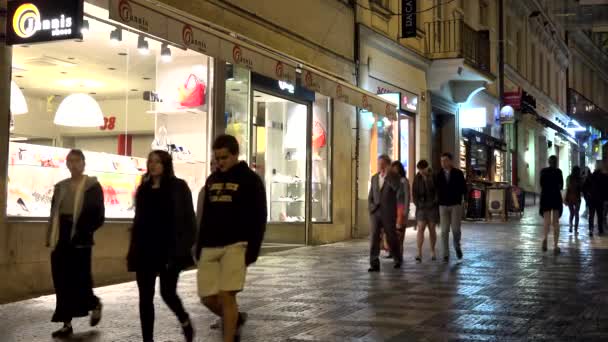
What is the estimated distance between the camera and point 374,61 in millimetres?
18078

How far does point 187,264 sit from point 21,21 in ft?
14.3

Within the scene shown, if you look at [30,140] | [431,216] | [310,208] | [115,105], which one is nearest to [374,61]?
[310,208]

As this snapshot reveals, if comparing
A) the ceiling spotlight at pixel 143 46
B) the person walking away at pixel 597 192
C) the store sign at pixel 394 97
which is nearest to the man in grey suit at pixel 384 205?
the ceiling spotlight at pixel 143 46

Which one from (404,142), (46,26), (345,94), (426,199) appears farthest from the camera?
(404,142)

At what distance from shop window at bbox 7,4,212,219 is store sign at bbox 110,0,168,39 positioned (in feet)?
3.24

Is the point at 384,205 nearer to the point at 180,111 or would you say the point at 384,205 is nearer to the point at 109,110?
the point at 180,111

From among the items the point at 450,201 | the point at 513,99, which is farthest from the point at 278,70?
the point at 513,99

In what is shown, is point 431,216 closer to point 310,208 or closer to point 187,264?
point 310,208

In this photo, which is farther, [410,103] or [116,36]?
[410,103]

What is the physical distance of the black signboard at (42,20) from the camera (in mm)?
8375

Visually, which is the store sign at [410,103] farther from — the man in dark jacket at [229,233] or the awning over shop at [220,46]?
the man in dark jacket at [229,233]

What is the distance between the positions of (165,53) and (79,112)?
1647 mm

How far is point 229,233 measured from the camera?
512cm

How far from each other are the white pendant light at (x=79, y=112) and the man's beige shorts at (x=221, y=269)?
6.38m
